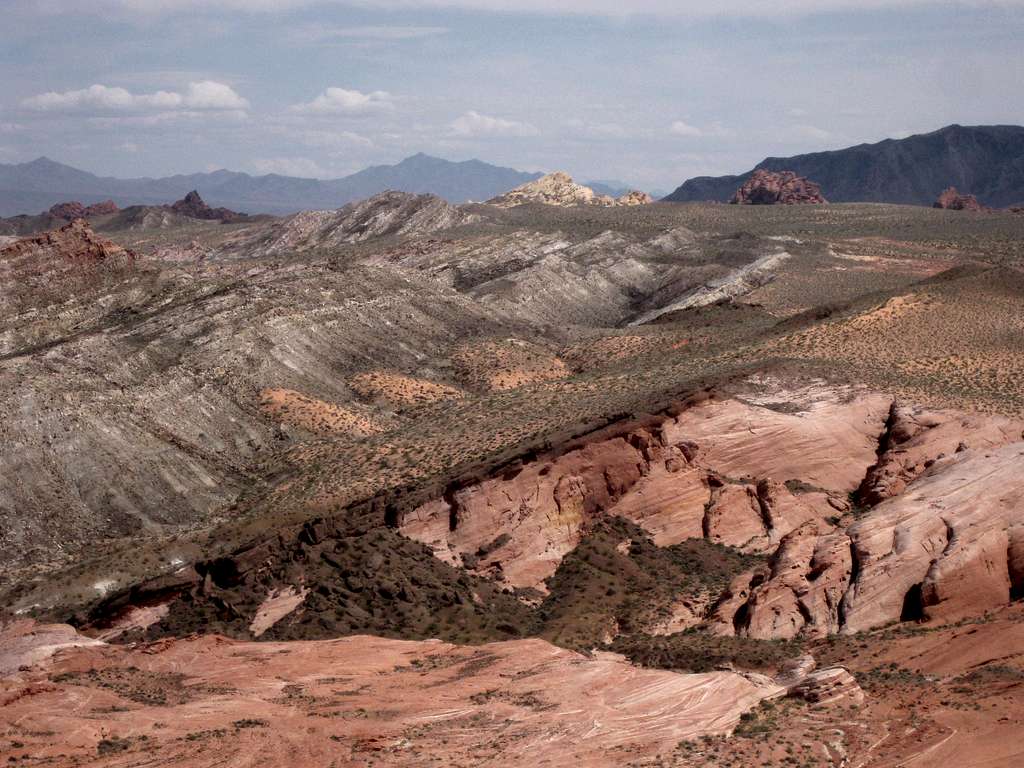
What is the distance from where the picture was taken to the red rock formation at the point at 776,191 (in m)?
174

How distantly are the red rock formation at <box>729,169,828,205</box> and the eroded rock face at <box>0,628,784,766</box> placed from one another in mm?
155906

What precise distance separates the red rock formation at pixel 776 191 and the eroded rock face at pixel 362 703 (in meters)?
156

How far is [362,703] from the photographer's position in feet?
74.8

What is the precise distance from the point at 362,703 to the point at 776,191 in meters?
163

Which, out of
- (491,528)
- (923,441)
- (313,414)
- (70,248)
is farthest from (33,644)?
(70,248)

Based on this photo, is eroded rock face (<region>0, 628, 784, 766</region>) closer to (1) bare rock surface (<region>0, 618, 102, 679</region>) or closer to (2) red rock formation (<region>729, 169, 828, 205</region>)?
(1) bare rock surface (<region>0, 618, 102, 679</region>)

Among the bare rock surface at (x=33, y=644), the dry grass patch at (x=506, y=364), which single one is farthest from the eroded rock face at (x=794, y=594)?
the dry grass patch at (x=506, y=364)

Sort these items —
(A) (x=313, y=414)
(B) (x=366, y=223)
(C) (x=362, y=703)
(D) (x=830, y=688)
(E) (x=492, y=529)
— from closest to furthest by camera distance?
(D) (x=830, y=688) < (C) (x=362, y=703) < (E) (x=492, y=529) < (A) (x=313, y=414) < (B) (x=366, y=223)

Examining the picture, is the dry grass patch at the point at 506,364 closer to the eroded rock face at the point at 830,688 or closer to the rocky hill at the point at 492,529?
the rocky hill at the point at 492,529

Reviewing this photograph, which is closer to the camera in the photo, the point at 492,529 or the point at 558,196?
the point at 492,529

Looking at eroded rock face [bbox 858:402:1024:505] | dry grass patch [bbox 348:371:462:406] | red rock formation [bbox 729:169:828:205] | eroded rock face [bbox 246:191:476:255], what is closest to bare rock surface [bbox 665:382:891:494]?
eroded rock face [bbox 858:402:1024:505]

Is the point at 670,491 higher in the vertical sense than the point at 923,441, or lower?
lower

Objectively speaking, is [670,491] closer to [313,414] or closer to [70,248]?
[313,414]

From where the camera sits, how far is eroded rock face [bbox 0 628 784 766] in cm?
1998
